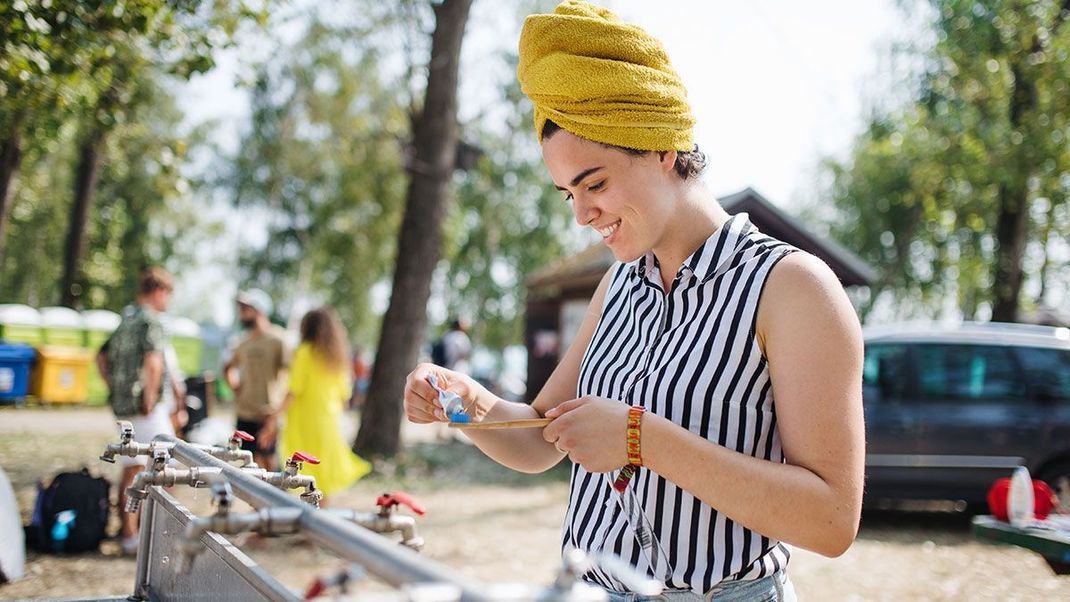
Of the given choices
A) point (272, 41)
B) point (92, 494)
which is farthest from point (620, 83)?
point (272, 41)

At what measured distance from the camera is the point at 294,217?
1259 inches

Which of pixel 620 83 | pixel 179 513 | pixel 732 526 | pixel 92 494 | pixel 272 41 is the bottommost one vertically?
→ pixel 92 494

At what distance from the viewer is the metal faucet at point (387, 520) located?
1.13 m

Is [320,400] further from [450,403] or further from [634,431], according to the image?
[634,431]

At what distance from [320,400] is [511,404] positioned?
4834 mm

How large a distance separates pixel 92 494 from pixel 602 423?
554cm

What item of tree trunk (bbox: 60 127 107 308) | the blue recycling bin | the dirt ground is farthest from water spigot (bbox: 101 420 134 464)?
tree trunk (bbox: 60 127 107 308)

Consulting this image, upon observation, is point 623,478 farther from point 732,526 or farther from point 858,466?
point 858,466

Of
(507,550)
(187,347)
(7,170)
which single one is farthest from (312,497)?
(187,347)

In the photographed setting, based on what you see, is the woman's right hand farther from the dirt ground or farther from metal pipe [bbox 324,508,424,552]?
the dirt ground

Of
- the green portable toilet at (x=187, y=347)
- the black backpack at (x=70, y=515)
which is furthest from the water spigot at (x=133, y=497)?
the green portable toilet at (x=187, y=347)

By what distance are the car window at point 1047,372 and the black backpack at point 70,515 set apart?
7.77 metres

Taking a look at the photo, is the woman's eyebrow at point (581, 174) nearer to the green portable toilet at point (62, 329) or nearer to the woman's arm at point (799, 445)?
the woman's arm at point (799, 445)

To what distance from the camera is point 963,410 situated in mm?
7879
